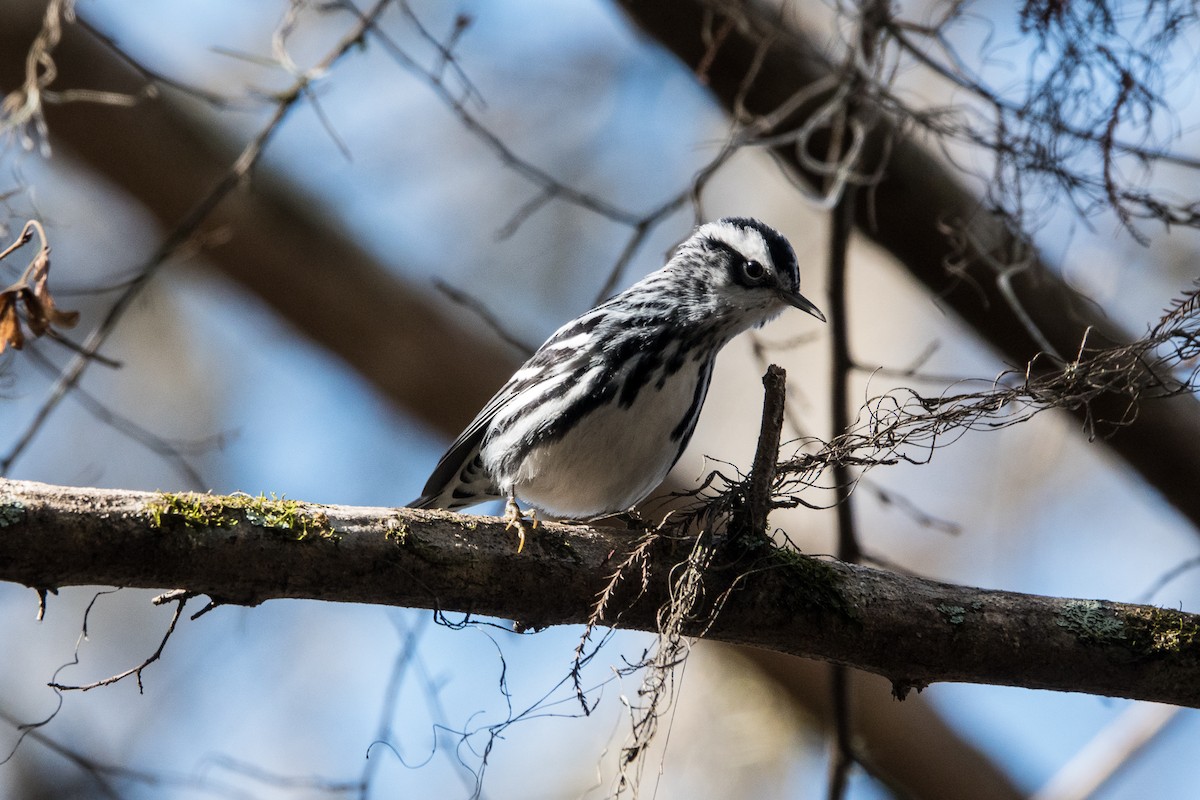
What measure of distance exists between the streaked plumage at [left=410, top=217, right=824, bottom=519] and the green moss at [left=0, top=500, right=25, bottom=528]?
1.78 meters

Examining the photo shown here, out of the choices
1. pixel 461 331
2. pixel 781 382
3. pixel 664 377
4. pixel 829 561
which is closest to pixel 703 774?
pixel 461 331

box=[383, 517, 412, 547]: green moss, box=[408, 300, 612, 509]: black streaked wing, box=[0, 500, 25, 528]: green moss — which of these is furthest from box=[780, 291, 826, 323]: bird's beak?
box=[0, 500, 25, 528]: green moss

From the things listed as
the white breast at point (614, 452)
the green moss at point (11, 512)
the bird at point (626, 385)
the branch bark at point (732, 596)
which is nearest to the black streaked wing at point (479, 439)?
the bird at point (626, 385)

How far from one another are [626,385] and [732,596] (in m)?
1.22

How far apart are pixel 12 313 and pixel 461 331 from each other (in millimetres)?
3656

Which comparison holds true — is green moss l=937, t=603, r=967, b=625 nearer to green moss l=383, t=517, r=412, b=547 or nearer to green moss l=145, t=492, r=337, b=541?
green moss l=383, t=517, r=412, b=547

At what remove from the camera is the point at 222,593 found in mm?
2816

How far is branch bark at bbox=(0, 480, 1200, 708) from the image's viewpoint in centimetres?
283

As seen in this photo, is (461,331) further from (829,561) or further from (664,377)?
(829,561)

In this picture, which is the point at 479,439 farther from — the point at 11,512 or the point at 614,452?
the point at 11,512

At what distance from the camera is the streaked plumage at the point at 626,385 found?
14.2ft

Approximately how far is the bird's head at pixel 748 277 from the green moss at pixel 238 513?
6.85 ft

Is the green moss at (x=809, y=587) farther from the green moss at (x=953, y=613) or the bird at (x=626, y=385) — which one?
the bird at (x=626, y=385)

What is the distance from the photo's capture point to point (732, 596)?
10.7ft
